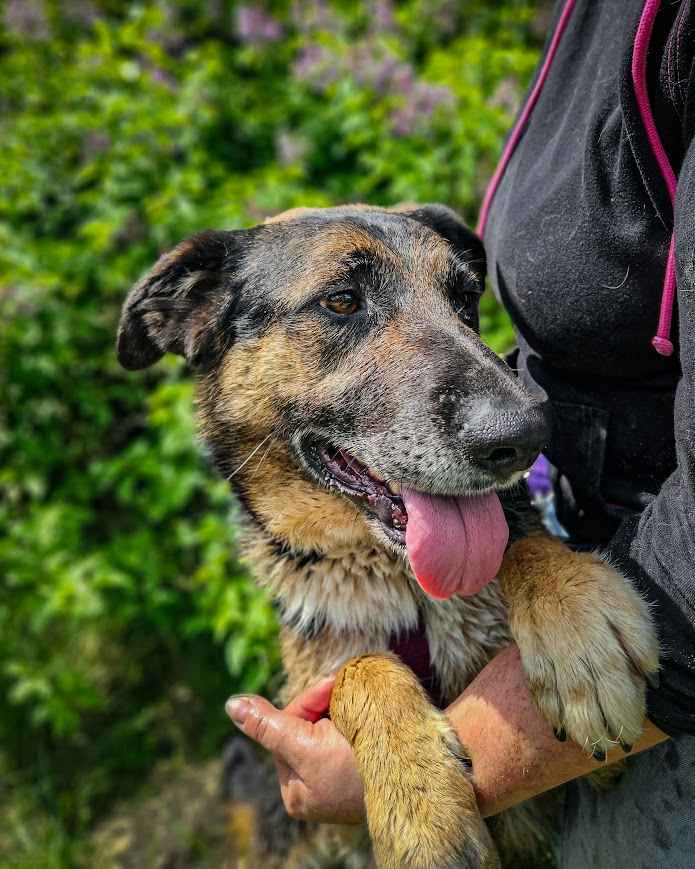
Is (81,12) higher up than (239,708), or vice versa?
(81,12)

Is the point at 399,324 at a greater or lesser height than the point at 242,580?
greater

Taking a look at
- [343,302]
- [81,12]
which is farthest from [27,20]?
[343,302]

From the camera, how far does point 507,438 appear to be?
182cm

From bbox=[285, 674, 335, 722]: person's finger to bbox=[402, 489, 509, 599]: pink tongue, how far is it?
1.55 feet

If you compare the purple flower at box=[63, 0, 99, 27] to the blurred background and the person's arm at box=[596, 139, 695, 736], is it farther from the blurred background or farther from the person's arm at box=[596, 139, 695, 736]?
the person's arm at box=[596, 139, 695, 736]

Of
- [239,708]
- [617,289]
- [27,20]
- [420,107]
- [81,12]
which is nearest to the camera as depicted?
[617,289]

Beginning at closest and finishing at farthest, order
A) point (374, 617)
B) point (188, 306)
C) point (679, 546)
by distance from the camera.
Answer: point (679, 546), point (374, 617), point (188, 306)

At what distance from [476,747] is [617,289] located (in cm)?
118

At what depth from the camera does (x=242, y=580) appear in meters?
3.91

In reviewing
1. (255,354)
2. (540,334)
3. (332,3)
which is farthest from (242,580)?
(332,3)

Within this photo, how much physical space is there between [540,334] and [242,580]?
2.41 m

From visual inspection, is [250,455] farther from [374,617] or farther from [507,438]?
[507,438]

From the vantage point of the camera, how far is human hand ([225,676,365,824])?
194 cm

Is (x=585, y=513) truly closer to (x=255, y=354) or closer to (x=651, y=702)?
(x=651, y=702)
